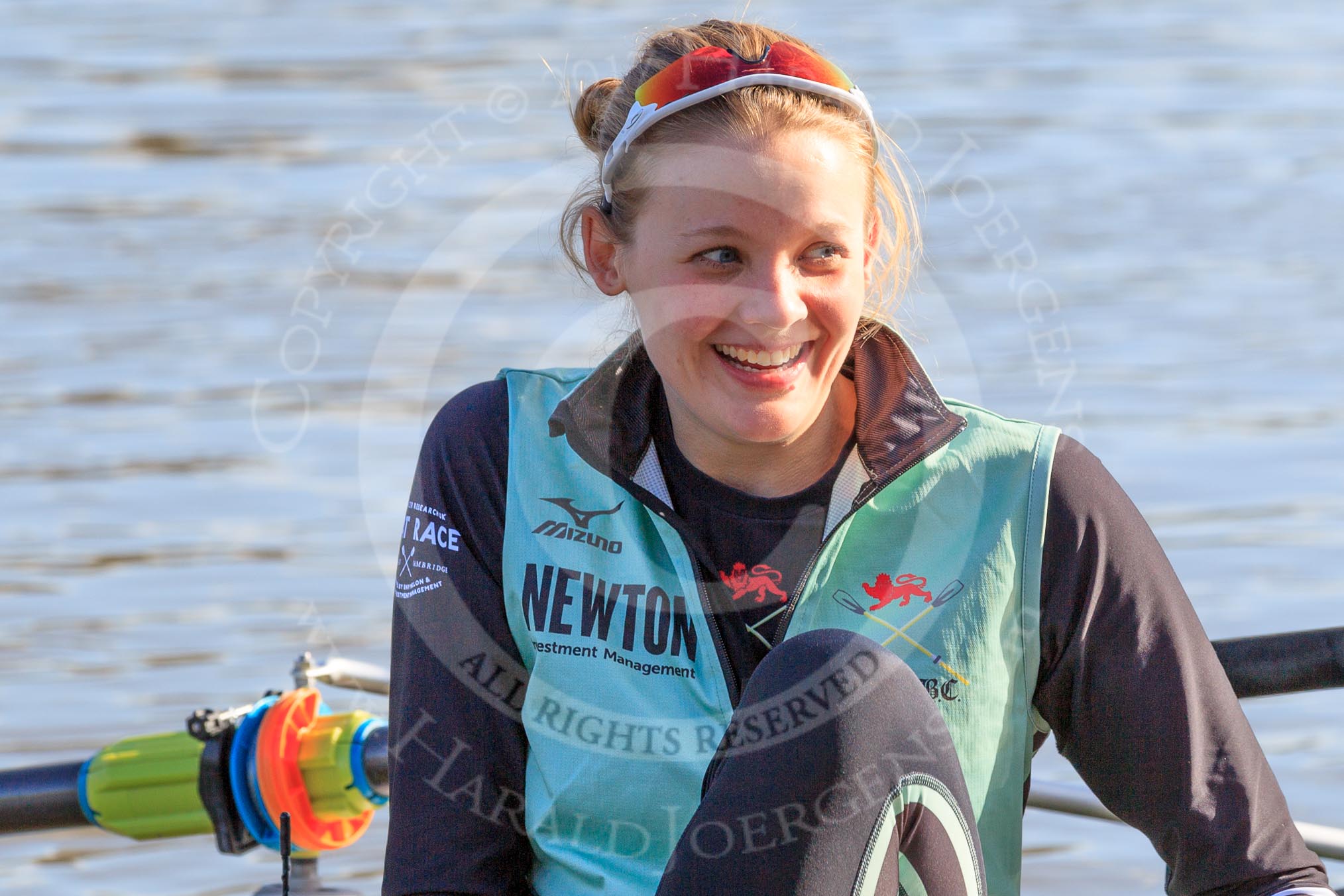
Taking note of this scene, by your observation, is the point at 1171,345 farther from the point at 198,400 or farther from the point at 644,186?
the point at 644,186

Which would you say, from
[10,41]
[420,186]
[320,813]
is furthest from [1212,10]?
[320,813]

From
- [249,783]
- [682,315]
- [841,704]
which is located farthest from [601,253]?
[249,783]

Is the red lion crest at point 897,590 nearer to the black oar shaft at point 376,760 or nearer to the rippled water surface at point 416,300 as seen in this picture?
the rippled water surface at point 416,300

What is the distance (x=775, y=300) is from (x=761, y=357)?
0.07 metres

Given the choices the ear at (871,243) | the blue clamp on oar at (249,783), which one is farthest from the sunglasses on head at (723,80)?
the blue clamp on oar at (249,783)

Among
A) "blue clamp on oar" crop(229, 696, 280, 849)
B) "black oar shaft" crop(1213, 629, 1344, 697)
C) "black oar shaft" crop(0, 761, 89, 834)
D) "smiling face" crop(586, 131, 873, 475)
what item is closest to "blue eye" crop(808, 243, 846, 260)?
"smiling face" crop(586, 131, 873, 475)

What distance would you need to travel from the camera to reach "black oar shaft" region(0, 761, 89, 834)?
251 centimetres

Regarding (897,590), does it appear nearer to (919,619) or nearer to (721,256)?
(919,619)

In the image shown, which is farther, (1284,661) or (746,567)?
(1284,661)

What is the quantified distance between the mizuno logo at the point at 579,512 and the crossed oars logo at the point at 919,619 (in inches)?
11.0

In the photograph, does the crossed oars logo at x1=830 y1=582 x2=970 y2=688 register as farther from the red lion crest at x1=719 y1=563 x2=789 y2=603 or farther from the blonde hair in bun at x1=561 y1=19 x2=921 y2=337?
the blonde hair in bun at x1=561 y1=19 x2=921 y2=337

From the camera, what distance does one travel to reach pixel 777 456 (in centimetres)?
202

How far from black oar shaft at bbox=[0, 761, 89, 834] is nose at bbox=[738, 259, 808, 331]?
1303 mm

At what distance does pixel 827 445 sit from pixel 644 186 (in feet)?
1.18
